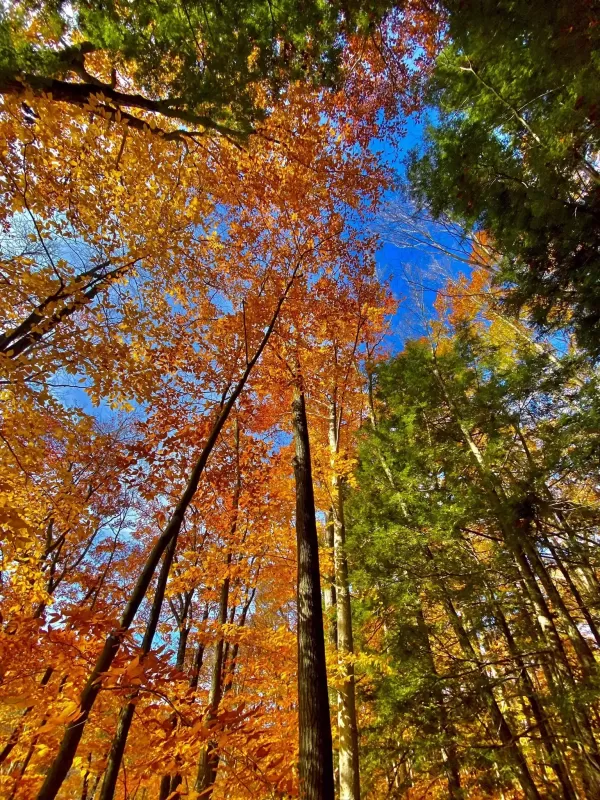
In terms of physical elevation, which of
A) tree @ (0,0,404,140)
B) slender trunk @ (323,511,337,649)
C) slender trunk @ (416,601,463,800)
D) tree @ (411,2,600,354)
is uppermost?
tree @ (0,0,404,140)

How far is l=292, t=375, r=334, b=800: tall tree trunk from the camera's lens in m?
3.38

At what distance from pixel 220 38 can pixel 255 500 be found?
7.50 m

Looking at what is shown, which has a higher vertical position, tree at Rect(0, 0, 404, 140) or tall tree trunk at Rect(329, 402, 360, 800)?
tree at Rect(0, 0, 404, 140)

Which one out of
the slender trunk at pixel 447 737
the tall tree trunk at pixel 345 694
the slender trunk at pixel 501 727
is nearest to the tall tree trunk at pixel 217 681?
the tall tree trunk at pixel 345 694

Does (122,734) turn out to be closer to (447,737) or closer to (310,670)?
(310,670)

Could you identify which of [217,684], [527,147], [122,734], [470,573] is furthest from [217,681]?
[527,147]

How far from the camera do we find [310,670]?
4.02 m

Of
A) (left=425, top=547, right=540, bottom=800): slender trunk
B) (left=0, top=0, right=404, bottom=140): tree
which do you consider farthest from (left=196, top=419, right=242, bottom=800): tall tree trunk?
(left=0, top=0, right=404, bottom=140): tree

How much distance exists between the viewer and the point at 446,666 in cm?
578

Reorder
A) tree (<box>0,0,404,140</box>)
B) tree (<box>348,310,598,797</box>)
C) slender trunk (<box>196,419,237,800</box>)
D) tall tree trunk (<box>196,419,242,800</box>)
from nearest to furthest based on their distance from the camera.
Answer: tree (<box>0,0,404,140</box>) < tree (<box>348,310,598,797</box>) < slender trunk (<box>196,419,237,800</box>) < tall tree trunk (<box>196,419,242,800</box>)

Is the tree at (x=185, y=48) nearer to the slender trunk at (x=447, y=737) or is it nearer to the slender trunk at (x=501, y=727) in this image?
the slender trunk at (x=501, y=727)

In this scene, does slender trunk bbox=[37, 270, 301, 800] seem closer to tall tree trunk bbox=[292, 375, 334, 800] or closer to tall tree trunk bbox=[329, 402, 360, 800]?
→ tall tree trunk bbox=[292, 375, 334, 800]

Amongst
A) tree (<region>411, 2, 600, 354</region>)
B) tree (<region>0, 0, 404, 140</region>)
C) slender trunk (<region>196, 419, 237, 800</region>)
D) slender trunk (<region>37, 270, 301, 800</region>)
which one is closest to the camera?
slender trunk (<region>37, 270, 301, 800</region>)

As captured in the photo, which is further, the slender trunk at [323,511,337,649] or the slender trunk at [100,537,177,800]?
the slender trunk at [323,511,337,649]
